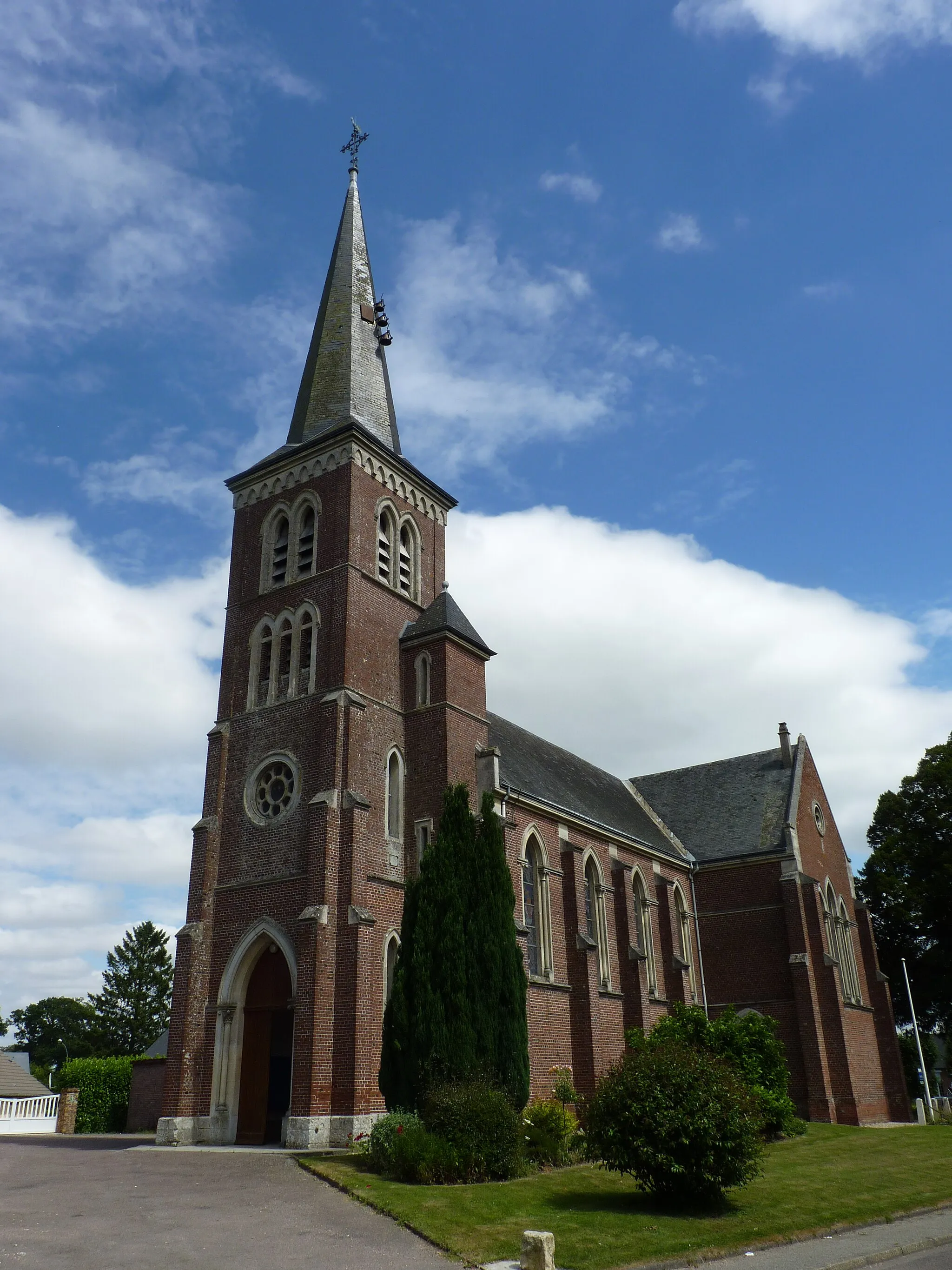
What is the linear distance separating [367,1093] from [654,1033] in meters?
7.86

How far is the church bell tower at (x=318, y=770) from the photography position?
22.8 metres

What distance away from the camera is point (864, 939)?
38531 mm

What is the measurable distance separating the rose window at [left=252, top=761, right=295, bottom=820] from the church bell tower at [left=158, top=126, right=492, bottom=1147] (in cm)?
5

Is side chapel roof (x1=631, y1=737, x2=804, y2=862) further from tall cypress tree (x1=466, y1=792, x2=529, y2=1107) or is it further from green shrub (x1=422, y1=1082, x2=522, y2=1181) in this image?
green shrub (x1=422, y1=1082, x2=522, y2=1181)

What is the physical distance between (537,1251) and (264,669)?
2014 cm

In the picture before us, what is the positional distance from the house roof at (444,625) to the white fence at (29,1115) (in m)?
18.1

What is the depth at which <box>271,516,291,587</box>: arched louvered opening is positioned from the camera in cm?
2986

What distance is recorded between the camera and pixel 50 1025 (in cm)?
12381

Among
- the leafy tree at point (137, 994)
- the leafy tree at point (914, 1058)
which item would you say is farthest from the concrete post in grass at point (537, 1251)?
the leafy tree at point (137, 994)

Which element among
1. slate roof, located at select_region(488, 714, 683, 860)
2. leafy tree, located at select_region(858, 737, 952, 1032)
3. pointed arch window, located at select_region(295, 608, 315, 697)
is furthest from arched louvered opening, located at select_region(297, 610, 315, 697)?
leafy tree, located at select_region(858, 737, 952, 1032)

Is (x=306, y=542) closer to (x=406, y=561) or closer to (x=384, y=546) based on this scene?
(x=384, y=546)

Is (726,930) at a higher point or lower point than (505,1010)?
higher

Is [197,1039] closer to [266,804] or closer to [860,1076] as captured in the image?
[266,804]

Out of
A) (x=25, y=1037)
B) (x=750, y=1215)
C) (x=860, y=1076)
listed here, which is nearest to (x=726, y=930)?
(x=860, y=1076)
